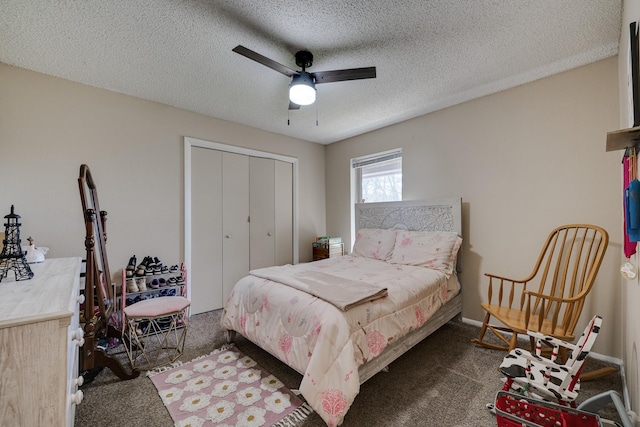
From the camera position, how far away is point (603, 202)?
210 cm

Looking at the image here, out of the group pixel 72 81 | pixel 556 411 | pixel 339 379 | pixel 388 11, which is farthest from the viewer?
pixel 72 81

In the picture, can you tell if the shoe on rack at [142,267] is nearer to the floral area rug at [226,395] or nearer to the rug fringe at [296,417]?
the floral area rug at [226,395]

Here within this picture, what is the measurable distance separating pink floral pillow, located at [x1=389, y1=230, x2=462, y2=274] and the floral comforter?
14cm

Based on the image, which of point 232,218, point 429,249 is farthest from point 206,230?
point 429,249

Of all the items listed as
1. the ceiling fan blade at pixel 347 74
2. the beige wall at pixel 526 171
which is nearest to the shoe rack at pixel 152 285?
the ceiling fan blade at pixel 347 74

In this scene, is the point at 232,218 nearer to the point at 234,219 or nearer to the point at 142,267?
the point at 234,219

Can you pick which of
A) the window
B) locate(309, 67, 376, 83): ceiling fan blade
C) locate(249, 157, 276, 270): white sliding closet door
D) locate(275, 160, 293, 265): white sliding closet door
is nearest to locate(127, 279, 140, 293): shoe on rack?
locate(249, 157, 276, 270): white sliding closet door

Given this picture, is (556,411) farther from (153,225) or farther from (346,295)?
(153,225)

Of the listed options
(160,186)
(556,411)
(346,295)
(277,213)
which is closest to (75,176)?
(160,186)

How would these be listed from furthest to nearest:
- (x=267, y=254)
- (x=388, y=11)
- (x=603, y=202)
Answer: (x=267, y=254) < (x=603, y=202) < (x=388, y=11)

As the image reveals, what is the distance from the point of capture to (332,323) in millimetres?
1556

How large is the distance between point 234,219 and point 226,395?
220 centimetres

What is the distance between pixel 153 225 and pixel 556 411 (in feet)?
11.5

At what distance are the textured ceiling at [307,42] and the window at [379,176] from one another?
1.09 metres
